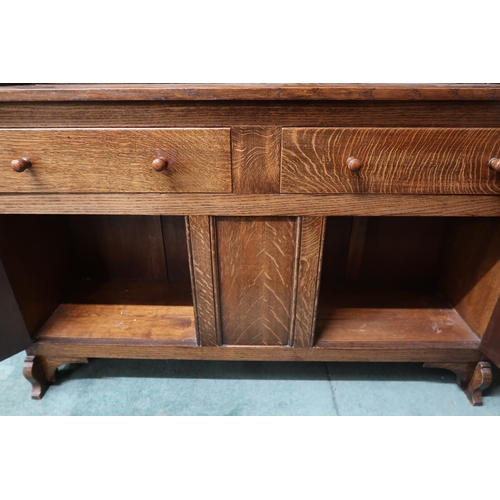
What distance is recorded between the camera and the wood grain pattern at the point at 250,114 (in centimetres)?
84

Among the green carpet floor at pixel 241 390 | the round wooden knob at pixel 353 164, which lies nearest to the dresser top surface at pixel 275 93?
the round wooden knob at pixel 353 164

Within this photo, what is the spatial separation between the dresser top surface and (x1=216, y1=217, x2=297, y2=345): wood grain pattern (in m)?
0.31

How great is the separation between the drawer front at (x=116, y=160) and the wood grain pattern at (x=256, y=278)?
0.15 m

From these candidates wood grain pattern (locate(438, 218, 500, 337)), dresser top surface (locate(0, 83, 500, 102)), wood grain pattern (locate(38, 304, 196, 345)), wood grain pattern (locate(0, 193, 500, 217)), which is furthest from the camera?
wood grain pattern (locate(38, 304, 196, 345))

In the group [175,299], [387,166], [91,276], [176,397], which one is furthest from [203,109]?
[91,276]

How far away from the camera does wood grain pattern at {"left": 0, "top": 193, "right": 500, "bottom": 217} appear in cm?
93

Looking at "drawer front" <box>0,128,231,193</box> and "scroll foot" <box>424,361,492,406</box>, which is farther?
"scroll foot" <box>424,361,492,406</box>

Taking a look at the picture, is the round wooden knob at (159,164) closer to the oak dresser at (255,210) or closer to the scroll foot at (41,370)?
the oak dresser at (255,210)

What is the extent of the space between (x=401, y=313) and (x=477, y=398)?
0.34m

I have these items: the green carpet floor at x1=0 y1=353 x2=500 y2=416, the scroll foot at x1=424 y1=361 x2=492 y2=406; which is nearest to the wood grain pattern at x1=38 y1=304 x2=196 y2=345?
the green carpet floor at x1=0 y1=353 x2=500 y2=416

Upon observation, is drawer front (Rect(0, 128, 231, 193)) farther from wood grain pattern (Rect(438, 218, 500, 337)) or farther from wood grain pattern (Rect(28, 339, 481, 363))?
wood grain pattern (Rect(438, 218, 500, 337))

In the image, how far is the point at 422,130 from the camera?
86cm

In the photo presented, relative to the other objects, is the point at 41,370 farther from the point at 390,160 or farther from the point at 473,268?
the point at 473,268

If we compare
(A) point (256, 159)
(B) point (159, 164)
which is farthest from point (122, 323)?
(A) point (256, 159)
